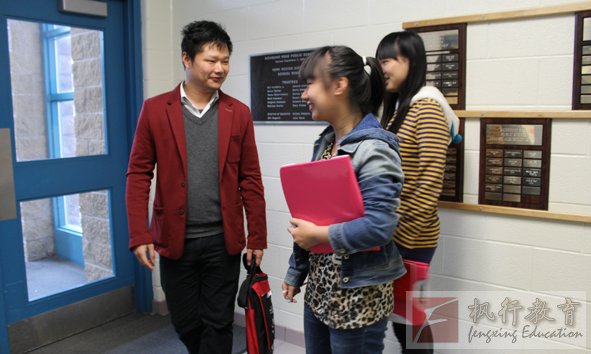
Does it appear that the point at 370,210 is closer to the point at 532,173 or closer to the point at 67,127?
the point at 532,173

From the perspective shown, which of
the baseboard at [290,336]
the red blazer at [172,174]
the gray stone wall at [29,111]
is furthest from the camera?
the baseboard at [290,336]

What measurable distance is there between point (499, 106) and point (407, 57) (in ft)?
1.52

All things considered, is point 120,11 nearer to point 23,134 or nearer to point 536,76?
point 23,134

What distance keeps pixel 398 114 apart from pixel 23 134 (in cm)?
196

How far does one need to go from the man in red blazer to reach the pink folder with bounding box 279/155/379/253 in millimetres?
657

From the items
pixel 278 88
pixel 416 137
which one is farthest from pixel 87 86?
pixel 416 137

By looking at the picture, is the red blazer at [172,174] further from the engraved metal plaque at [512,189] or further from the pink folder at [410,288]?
the engraved metal plaque at [512,189]

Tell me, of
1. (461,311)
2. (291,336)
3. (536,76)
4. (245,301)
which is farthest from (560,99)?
(291,336)

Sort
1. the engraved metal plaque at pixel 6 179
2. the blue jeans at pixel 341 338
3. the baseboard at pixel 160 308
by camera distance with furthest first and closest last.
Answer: the baseboard at pixel 160 308, the engraved metal plaque at pixel 6 179, the blue jeans at pixel 341 338

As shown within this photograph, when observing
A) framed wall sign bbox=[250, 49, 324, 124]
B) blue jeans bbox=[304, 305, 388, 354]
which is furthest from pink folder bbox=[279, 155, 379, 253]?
framed wall sign bbox=[250, 49, 324, 124]

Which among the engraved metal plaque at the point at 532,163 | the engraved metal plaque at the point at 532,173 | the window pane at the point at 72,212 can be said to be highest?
the engraved metal plaque at the point at 532,163

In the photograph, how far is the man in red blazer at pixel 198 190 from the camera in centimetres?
181

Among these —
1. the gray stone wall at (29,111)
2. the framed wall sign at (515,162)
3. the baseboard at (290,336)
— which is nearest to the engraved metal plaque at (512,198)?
the framed wall sign at (515,162)

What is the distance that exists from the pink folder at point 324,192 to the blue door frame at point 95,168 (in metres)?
1.80
